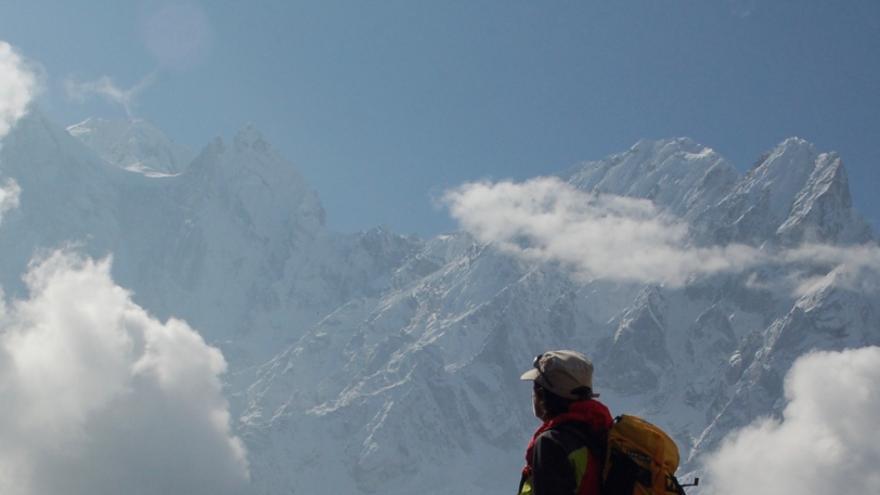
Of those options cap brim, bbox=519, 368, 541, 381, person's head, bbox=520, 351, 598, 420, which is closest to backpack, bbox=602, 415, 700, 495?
person's head, bbox=520, 351, 598, 420

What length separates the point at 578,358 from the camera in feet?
24.1

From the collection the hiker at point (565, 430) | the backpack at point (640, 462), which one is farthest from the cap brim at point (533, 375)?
the backpack at point (640, 462)

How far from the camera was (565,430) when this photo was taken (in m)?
7.10

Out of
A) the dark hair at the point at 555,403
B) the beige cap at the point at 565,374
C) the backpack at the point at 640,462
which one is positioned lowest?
the backpack at the point at 640,462

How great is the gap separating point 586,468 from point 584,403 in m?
0.47

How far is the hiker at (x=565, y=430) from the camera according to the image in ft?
22.5

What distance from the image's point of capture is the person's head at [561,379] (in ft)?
24.0

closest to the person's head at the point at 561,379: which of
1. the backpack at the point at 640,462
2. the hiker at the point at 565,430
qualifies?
the hiker at the point at 565,430

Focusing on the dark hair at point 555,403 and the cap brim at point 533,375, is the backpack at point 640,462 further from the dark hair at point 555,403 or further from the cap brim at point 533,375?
the cap brim at point 533,375

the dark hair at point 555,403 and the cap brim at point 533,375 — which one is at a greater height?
the cap brim at point 533,375

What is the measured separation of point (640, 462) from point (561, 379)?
2.55 ft

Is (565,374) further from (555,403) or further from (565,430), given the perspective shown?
(565,430)

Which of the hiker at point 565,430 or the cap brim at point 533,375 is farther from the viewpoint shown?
the cap brim at point 533,375

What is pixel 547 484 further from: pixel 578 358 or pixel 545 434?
pixel 578 358
